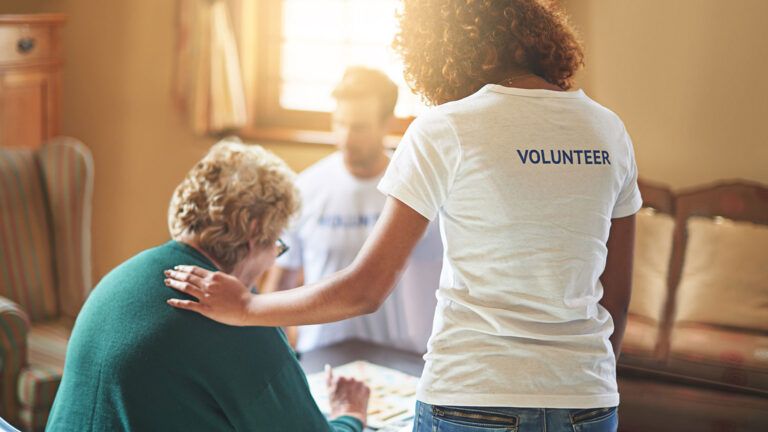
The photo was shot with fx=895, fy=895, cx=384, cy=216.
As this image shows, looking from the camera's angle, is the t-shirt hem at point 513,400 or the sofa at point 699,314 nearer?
the t-shirt hem at point 513,400

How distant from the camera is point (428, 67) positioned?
4.13ft

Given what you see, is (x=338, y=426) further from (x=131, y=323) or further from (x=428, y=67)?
(x=428, y=67)

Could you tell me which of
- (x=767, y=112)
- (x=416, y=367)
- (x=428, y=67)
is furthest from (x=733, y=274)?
(x=428, y=67)

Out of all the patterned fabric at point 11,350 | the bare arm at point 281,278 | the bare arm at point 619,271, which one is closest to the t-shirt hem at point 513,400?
the bare arm at point 619,271

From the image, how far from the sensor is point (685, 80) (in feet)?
12.3

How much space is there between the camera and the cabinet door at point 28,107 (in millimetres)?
3729

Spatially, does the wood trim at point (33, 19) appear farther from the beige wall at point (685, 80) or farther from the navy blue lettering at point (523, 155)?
the navy blue lettering at point (523, 155)

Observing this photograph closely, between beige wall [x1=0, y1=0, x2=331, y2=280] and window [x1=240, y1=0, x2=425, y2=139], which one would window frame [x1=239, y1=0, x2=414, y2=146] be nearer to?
window [x1=240, y1=0, x2=425, y2=139]

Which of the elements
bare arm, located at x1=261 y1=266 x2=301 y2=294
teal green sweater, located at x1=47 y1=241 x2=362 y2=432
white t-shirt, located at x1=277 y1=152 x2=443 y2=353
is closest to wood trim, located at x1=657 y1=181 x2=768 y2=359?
white t-shirt, located at x1=277 y1=152 x2=443 y2=353

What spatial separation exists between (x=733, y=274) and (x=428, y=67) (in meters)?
2.38

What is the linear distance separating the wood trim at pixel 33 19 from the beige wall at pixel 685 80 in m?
2.18

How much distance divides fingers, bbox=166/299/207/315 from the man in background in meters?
1.27

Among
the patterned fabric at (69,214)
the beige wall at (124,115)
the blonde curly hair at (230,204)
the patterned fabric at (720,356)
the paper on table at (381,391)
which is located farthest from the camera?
the beige wall at (124,115)

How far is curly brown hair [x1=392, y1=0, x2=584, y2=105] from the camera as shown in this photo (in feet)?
4.02
